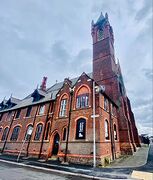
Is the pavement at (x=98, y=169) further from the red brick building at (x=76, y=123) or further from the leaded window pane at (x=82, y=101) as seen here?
the leaded window pane at (x=82, y=101)

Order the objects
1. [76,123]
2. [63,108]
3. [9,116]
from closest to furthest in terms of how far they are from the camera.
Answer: [76,123] → [63,108] → [9,116]

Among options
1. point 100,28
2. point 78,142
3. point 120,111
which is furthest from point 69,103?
point 100,28

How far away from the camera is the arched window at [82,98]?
1637 centimetres

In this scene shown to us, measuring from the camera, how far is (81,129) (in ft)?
49.4

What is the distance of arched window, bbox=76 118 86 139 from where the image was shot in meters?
14.7

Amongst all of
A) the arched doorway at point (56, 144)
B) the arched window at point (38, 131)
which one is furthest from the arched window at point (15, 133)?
the arched doorway at point (56, 144)

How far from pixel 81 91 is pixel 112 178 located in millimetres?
10723

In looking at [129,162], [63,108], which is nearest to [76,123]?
[63,108]

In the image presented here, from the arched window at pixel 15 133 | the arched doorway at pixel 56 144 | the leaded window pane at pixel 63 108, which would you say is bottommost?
the arched doorway at pixel 56 144

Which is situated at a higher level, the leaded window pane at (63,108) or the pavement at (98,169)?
the leaded window pane at (63,108)

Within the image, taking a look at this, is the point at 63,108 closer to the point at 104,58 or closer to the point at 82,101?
the point at 82,101

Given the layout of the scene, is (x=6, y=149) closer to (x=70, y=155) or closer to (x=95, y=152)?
(x=70, y=155)

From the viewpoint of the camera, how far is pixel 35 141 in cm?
1873

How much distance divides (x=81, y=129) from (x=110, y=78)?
1205 cm
